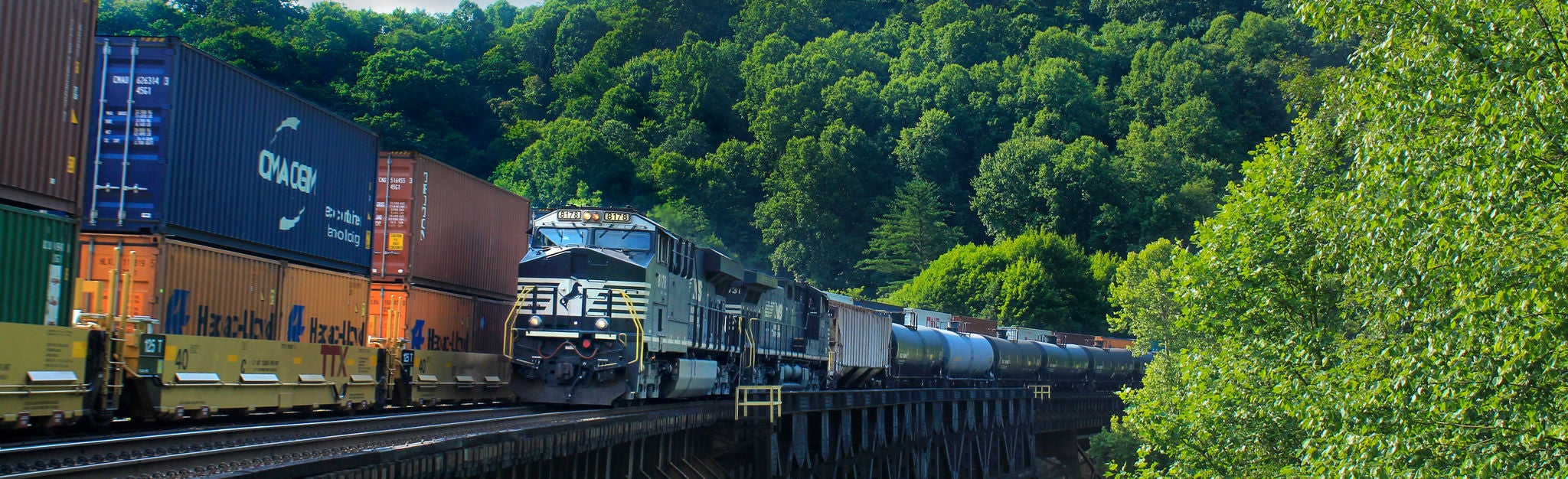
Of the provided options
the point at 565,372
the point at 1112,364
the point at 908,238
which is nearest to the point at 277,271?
the point at 565,372

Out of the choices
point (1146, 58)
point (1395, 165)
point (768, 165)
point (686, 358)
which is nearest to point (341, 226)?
point (686, 358)

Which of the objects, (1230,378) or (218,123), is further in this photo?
(1230,378)

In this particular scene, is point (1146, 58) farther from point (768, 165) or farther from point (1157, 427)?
point (1157, 427)

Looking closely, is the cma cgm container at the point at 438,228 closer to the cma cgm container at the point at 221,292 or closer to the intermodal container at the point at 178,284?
the cma cgm container at the point at 221,292

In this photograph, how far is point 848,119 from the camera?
106 metres

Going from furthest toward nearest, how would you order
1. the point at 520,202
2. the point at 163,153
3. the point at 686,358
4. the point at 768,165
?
the point at 768,165
the point at 520,202
the point at 686,358
the point at 163,153

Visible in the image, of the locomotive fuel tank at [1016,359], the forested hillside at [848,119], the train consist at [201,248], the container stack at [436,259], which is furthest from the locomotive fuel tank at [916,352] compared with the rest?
the forested hillside at [848,119]

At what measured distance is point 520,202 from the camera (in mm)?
26109

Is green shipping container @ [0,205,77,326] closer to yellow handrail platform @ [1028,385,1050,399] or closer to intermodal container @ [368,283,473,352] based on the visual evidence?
intermodal container @ [368,283,473,352]

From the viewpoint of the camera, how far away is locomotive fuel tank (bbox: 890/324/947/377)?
3903 centimetres

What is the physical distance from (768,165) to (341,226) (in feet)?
264

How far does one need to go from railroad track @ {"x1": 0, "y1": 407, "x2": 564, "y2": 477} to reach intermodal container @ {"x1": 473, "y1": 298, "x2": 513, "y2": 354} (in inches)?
295

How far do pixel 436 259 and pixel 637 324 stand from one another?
4083 millimetres

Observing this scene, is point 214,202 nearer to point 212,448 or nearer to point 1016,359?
point 212,448
